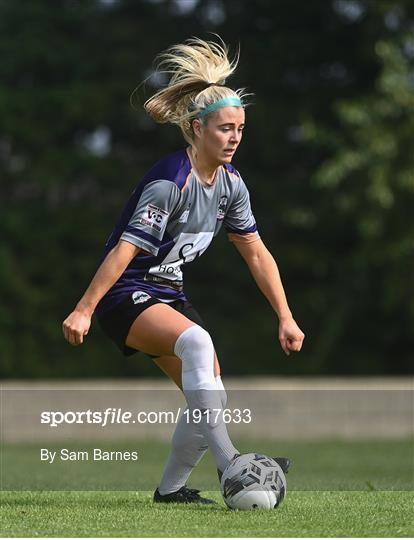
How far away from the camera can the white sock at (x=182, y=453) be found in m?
5.62

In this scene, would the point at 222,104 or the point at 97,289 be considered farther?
the point at 222,104

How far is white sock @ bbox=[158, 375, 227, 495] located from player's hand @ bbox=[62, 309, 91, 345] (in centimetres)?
84

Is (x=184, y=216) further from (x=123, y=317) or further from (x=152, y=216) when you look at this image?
(x=123, y=317)

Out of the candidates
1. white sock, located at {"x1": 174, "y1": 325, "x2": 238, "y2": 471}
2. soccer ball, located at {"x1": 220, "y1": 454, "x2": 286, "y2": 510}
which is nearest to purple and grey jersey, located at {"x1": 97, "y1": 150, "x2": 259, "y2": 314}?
white sock, located at {"x1": 174, "y1": 325, "x2": 238, "y2": 471}

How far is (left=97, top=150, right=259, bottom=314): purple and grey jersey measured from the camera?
17.3ft

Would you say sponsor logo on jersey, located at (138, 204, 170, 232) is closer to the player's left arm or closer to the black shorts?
the black shorts

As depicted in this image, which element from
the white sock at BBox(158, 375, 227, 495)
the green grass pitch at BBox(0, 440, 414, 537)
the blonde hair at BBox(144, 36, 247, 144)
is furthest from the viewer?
the white sock at BBox(158, 375, 227, 495)

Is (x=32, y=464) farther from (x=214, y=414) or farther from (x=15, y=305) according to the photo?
(x=15, y=305)

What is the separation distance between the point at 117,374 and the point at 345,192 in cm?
568

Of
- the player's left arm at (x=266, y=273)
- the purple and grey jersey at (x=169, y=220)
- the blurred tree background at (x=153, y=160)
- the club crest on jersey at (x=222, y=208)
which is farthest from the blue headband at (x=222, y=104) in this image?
the blurred tree background at (x=153, y=160)

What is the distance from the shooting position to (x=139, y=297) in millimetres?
5477

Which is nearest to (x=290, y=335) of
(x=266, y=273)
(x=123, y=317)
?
(x=266, y=273)

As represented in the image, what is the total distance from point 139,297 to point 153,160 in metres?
15.9

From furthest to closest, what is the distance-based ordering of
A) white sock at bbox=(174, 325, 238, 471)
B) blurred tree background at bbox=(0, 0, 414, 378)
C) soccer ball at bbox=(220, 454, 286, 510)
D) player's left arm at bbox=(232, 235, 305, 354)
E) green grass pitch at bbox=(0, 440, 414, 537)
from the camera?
blurred tree background at bbox=(0, 0, 414, 378), player's left arm at bbox=(232, 235, 305, 354), white sock at bbox=(174, 325, 238, 471), soccer ball at bbox=(220, 454, 286, 510), green grass pitch at bbox=(0, 440, 414, 537)
